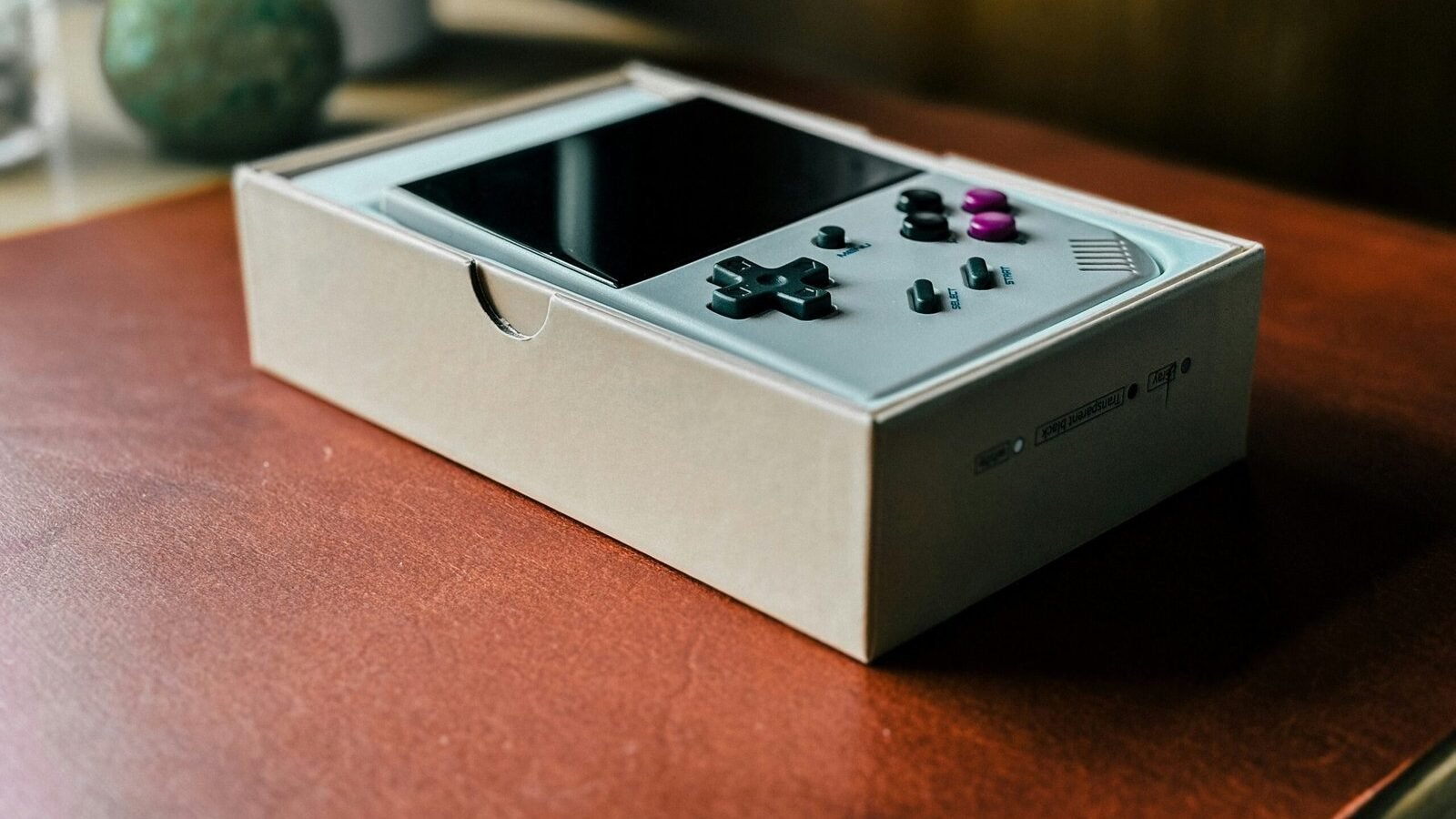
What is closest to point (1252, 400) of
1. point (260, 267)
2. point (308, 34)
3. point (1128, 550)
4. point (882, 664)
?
point (1128, 550)

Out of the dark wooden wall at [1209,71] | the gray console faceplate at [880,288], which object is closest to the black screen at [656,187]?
the gray console faceplate at [880,288]

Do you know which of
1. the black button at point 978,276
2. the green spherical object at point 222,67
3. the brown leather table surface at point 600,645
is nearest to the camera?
the brown leather table surface at point 600,645

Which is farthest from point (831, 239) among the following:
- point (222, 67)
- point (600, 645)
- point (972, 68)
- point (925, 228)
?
point (972, 68)

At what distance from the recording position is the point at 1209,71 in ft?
3.30

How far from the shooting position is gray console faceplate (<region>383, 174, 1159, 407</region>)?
1.67 feet

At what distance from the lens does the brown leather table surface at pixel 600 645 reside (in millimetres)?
456

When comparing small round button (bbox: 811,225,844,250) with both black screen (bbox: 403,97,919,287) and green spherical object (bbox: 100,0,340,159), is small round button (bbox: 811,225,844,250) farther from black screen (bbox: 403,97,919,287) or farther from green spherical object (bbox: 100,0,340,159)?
green spherical object (bbox: 100,0,340,159)

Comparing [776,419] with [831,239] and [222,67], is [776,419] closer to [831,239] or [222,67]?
[831,239]

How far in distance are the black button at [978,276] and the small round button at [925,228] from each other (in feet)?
0.12

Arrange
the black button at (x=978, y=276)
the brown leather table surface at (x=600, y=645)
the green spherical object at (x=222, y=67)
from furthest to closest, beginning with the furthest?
the green spherical object at (x=222, y=67) → the black button at (x=978, y=276) → the brown leather table surface at (x=600, y=645)

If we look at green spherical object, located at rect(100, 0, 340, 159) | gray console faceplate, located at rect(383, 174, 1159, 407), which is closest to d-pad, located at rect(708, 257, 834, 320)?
gray console faceplate, located at rect(383, 174, 1159, 407)

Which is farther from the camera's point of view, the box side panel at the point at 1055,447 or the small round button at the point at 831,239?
the small round button at the point at 831,239

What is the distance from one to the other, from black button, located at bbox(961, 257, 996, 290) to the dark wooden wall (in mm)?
470

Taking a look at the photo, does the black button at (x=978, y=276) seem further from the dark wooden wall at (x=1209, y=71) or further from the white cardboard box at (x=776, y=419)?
the dark wooden wall at (x=1209, y=71)
